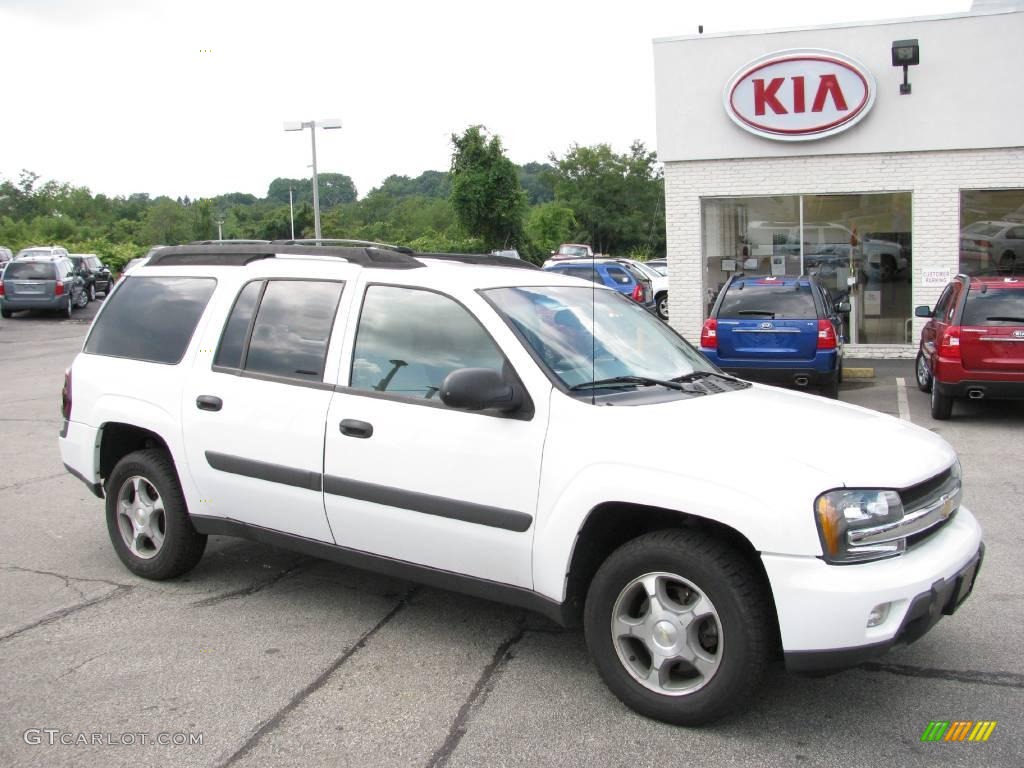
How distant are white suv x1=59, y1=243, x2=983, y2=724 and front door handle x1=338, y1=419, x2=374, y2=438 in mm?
14

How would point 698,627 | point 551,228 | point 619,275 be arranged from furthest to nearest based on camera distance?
point 551,228 → point 619,275 → point 698,627

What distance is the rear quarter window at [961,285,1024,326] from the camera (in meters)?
10.2

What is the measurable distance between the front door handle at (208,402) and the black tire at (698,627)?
2.29 meters

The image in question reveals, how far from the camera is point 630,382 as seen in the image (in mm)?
4266

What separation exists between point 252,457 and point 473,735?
1907 mm

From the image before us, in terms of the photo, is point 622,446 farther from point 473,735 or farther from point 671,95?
point 671,95

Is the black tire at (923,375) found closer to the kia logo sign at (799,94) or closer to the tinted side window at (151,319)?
the kia logo sign at (799,94)

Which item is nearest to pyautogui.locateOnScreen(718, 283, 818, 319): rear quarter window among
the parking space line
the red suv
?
the parking space line

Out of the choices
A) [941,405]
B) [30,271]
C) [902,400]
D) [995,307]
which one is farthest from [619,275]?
[30,271]

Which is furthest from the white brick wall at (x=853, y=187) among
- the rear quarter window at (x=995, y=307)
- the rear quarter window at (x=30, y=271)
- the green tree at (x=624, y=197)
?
the rear quarter window at (x=30, y=271)

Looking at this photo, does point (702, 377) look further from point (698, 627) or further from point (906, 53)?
point (906, 53)

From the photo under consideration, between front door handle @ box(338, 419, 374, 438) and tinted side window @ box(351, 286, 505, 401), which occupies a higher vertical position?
tinted side window @ box(351, 286, 505, 401)

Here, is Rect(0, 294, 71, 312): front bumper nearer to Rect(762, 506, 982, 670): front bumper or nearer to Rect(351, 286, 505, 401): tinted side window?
Rect(351, 286, 505, 401): tinted side window

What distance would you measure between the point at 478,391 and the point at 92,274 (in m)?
34.7
